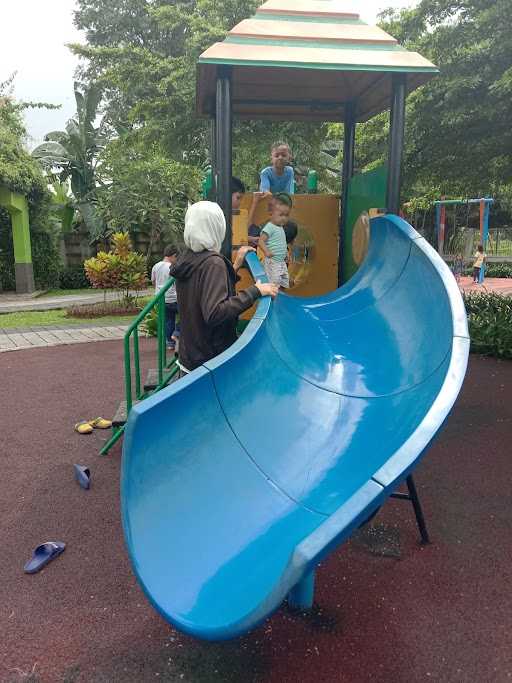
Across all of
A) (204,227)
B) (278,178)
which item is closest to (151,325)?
(278,178)

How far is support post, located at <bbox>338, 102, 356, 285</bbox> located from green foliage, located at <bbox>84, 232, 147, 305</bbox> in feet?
23.0

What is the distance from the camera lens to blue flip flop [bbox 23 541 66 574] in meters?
3.05

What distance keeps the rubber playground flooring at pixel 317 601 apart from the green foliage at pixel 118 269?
7.81 m

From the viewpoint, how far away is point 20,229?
1744cm

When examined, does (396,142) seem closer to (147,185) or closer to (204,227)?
(204,227)

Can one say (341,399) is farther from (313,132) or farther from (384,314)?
(313,132)

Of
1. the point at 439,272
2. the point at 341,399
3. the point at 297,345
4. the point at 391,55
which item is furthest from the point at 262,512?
the point at 391,55

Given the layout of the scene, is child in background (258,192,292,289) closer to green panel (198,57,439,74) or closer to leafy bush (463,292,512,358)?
green panel (198,57,439,74)

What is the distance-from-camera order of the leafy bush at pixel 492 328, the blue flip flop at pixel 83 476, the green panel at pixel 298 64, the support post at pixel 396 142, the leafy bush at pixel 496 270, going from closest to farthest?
1. the green panel at pixel 298 64
2. the blue flip flop at pixel 83 476
3. the support post at pixel 396 142
4. the leafy bush at pixel 492 328
5. the leafy bush at pixel 496 270

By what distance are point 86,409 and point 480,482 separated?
387 centimetres

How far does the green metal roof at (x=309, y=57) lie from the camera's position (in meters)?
3.92

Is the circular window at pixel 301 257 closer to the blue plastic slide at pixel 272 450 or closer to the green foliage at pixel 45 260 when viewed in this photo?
the blue plastic slide at pixel 272 450

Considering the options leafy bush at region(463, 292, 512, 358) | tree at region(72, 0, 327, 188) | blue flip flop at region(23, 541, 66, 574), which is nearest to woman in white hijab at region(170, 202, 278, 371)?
blue flip flop at region(23, 541, 66, 574)

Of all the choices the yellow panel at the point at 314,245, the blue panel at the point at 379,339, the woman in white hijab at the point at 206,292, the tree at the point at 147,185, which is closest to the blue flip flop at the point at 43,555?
the woman in white hijab at the point at 206,292
